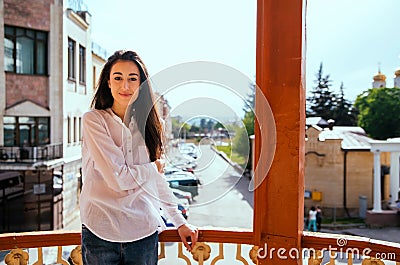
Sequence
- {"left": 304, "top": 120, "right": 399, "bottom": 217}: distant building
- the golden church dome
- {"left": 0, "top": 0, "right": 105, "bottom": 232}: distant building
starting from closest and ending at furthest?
the golden church dome → {"left": 0, "top": 0, "right": 105, "bottom": 232}: distant building → {"left": 304, "top": 120, "right": 399, "bottom": 217}: distant building

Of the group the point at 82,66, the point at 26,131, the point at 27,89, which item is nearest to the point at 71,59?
the point at 82,66

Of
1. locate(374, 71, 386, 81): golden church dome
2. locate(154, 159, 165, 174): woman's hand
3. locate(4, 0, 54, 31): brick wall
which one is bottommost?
locate(154, 159, 165, 174): woman's hand

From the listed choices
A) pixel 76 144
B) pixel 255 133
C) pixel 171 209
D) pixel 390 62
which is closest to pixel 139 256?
pixel 171 209

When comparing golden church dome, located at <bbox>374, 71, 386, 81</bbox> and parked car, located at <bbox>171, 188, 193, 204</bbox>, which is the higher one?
golden church dome, located at <bbox>374, 71, 386, 81</bbox>

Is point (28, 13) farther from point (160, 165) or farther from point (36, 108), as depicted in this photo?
point (160, 165)

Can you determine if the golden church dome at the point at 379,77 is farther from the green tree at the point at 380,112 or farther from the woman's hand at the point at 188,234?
the woman's hand at the point at 188,234

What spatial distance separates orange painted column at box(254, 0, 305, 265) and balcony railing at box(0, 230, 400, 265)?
0.07m

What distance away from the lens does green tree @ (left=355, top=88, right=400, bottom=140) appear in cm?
753

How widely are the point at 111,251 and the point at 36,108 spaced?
7.19 metres

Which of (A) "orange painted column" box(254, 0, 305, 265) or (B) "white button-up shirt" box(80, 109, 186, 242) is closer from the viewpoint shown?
(B) "white button-up shirt" box(80, 109, 186, 242)

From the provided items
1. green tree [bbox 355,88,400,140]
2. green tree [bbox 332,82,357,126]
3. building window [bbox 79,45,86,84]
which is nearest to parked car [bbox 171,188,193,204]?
green tree [bbox 355,88,400,140]

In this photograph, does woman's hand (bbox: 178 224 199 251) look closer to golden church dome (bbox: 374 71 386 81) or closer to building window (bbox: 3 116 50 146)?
golden church dome (bbox: 374 71 386 81)

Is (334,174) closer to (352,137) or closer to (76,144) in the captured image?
(352,137)

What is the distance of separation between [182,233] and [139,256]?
0.20 metres
